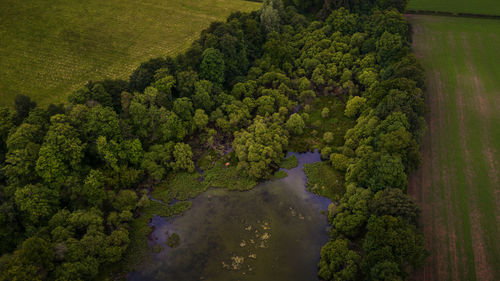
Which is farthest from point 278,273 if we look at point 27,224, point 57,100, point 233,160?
point 57,100

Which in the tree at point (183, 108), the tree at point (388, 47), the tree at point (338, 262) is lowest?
the tree at point (338, 262)

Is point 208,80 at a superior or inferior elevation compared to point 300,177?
superior

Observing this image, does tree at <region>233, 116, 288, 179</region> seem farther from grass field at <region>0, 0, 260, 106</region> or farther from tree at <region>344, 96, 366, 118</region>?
grass field at <region>0, 0, 260, 106</region>

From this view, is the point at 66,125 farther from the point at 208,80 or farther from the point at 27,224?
the point at 208,80

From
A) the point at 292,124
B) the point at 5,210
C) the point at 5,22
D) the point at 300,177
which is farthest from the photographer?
the point at 5,22

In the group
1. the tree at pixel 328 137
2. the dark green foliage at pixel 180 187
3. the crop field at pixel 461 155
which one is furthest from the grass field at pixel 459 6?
the dark green foliage at pixel 180 187

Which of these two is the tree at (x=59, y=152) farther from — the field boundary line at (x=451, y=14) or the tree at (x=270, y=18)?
the field boundary line at (x=451, y=14)
